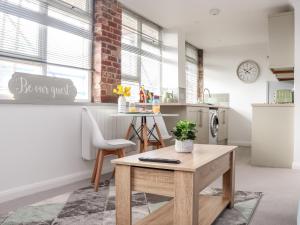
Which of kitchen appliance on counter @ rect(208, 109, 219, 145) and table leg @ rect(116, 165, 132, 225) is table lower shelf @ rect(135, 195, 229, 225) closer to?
table leg @ rect(116, 165, 132, 225)

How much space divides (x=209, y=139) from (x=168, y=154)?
3.89m

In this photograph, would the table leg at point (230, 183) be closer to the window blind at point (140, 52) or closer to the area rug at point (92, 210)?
the area rug at point (92, 210)

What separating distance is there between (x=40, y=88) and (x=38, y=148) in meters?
0.61

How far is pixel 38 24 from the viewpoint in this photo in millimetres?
3348

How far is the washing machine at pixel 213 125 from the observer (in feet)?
19.5

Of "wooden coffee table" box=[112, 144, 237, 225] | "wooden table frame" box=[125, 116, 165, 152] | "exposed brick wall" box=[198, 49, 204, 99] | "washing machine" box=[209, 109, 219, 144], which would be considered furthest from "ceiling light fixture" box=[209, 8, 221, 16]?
"wooden coffee table" box=[112, 144, 237, 225]

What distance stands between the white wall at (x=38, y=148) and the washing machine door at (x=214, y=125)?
9.83ft

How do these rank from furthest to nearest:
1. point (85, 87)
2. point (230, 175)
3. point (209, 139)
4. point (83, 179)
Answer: point (209, 139) < point (85, 87) < point (83, 179) < point (230, 175)

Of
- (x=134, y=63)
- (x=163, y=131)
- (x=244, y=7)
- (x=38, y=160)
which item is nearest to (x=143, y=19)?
(x=134, y=63)

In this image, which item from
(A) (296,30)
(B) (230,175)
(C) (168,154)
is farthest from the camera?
(A) (296,30)

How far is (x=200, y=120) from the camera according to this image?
5398mm

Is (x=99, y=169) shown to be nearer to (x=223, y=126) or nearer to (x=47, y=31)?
(x=47, y=31)

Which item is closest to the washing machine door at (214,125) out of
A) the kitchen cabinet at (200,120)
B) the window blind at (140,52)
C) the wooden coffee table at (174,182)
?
the kitchen cabinet at (200,120)

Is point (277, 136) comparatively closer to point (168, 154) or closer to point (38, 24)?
point (168, 154)
